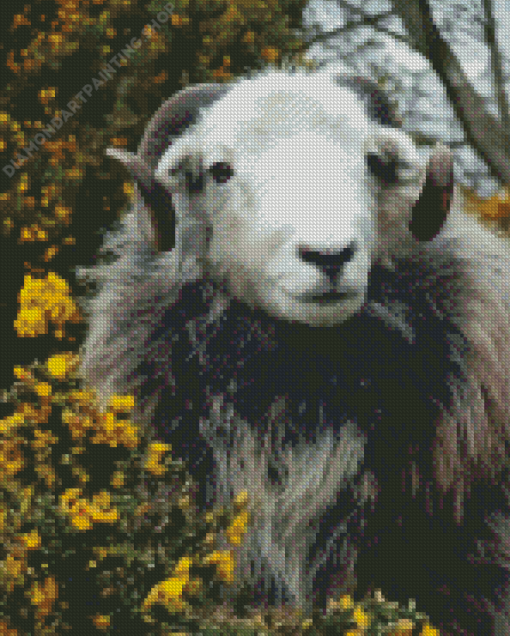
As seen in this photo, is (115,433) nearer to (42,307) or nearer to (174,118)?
(42,307)

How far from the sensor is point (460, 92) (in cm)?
616

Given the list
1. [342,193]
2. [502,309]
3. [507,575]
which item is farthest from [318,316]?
[507,575]

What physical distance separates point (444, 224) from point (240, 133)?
747 mm

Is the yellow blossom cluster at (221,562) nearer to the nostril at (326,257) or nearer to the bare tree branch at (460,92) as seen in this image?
the nostril at (326,257)

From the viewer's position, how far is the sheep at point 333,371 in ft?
9.01

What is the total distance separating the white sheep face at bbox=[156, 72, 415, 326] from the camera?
2367 millimetres

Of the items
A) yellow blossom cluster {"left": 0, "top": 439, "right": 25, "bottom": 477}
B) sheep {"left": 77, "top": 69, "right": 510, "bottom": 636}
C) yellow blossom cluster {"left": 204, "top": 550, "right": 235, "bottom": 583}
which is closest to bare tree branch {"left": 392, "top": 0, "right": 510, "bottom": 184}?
sheep {"left": 77, "top": 69, "right": 510, "bottom": 636}

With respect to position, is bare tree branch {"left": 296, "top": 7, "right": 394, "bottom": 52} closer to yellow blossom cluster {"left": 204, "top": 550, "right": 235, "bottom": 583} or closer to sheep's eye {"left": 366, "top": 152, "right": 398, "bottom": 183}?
sheep's eye {"left": 366, "top": 152, "right": 398, "bottom": 183}

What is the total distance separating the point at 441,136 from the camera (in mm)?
6445

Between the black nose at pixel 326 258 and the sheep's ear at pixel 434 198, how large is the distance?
46cm

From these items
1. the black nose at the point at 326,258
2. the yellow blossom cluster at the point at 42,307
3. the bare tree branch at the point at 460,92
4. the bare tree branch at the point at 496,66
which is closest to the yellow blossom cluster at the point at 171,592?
the black nose at the point at 326,258

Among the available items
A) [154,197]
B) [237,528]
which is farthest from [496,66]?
[237,528]

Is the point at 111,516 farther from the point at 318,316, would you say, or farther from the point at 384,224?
the point at 384,224

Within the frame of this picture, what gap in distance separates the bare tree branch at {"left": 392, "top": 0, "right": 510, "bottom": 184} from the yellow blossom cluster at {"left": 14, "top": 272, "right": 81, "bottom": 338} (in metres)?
3.57
